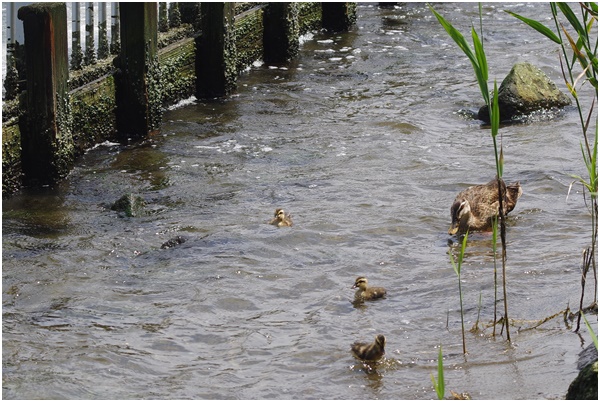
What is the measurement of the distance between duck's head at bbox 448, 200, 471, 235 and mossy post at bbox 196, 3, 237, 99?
235 inches

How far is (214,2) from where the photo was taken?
1368 centimetres

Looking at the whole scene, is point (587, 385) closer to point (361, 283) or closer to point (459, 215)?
point (361, 283)

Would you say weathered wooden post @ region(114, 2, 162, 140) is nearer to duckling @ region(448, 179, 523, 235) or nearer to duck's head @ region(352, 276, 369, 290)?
Result: duckling @ region(448, 179, 523, 235)

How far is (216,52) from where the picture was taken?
1398 centimetres

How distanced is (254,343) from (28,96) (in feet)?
15.2

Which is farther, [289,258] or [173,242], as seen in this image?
[173,242]

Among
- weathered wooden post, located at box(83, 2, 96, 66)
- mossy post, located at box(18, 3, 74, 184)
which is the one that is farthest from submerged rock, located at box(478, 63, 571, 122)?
mossy post, located at box(18, 3, 74, 184)

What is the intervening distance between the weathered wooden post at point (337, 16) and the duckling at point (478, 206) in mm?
10106

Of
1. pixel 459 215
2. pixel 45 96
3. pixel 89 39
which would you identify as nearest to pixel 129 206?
pixel 45 96

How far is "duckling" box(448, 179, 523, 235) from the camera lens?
9.02 metres

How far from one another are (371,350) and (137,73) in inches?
262

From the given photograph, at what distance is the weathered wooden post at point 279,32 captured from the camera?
16.2 meters

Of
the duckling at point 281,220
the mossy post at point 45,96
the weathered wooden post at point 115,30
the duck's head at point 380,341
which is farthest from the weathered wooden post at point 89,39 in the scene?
the duck's head at point 380,341

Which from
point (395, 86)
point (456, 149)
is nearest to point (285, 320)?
point (456, 149)
